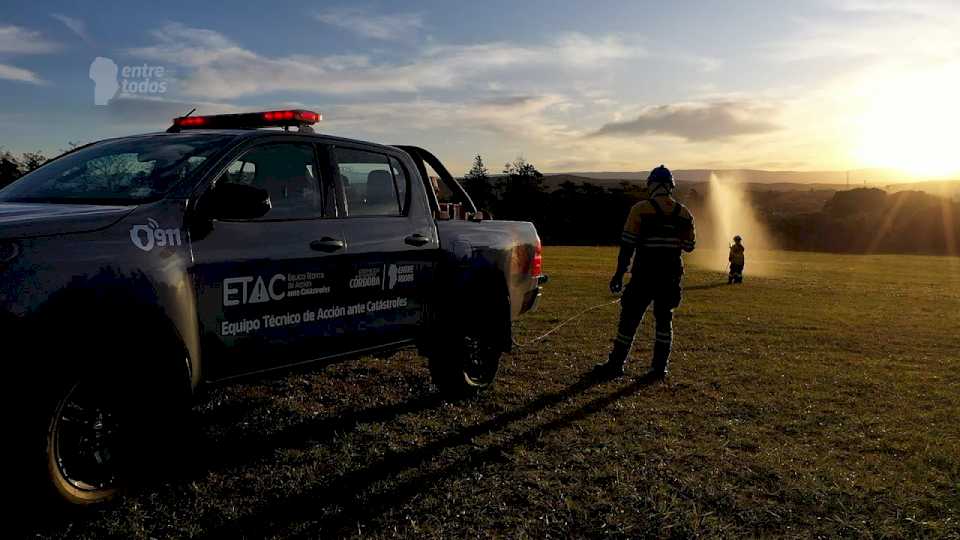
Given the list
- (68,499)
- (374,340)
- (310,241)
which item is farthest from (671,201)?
(68,499)

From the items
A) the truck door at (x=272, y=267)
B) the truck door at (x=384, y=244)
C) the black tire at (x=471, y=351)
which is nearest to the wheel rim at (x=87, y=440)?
the truck door at (x=272, y=267)

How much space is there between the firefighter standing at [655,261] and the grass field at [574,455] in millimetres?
394

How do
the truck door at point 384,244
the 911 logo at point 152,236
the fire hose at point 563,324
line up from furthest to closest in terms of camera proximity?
the fire hose at point 563,324
the truck door at point 384,244
the 911 logo at point 152,236

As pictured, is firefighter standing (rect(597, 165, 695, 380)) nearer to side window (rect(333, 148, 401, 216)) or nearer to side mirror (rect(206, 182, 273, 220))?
side window (rect(333, 148, 401, 216))

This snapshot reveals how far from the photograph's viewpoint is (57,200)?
4.19 m

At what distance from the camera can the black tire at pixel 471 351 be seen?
6.05m

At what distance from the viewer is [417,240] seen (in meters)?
5.57

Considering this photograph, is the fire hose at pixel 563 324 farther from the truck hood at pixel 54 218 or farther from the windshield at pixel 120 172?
the truck hood at pixel 54 218

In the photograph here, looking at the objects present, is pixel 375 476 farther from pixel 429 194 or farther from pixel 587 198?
pixel 587 198

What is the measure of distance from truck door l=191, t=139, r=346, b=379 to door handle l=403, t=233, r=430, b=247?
2.31 feet

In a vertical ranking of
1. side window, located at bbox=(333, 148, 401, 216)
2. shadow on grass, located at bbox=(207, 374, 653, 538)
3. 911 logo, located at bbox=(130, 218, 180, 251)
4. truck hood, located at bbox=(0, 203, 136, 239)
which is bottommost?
shadow on grass, located at bbox=(207, 374, 653, 538)

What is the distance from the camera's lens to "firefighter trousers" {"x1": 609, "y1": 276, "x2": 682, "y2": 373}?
7551 millimetres

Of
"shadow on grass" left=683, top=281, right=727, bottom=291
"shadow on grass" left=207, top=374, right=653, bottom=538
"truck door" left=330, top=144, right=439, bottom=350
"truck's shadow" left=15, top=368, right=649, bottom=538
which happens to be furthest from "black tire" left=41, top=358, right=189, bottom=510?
"shadow on grass" left=683, top=281, right=727, bottom=291

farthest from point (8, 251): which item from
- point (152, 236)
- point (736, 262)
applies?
point (736, 262)
